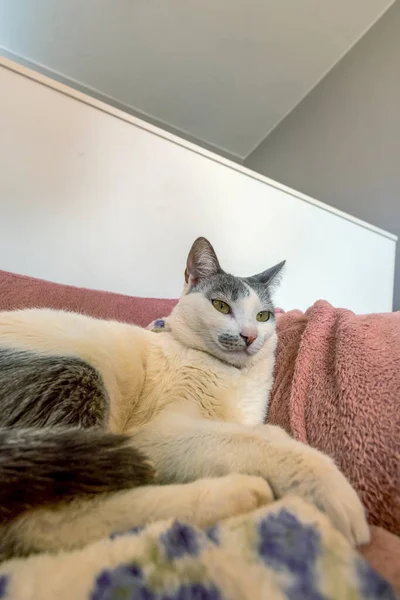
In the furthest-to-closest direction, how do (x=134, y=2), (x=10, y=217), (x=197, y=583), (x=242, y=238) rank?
(x=134, y=2)
(x=242, y=238)
(x=10, y=217)
(x=197, y=583)

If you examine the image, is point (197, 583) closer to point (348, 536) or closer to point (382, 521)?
point (348, 536)

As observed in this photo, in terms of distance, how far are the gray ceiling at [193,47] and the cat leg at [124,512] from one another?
2.39m

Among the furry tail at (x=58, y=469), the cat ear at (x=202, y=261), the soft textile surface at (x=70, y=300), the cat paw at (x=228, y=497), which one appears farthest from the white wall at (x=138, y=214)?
the cat paw at (x=228, y=497)

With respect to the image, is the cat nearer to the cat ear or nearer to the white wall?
the cat ear

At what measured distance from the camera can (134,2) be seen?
2.07 meters

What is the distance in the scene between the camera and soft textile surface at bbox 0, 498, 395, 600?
325 millimetres

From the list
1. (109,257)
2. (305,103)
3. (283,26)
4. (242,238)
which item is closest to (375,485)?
(109,257)

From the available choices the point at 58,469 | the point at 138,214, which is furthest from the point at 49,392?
the point at 138,214

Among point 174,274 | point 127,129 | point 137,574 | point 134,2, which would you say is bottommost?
point 137,574

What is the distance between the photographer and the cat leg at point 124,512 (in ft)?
1.49

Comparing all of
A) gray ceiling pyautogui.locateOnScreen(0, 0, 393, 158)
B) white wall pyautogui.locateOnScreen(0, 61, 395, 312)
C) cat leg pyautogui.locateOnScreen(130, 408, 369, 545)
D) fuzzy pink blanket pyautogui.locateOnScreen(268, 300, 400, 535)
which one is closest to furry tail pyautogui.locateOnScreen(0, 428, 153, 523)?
cat leg pyautogui.locateOnScreen(130, 408, 369, 545)

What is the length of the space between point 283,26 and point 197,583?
2.59 metres

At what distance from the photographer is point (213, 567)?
1.14 ft

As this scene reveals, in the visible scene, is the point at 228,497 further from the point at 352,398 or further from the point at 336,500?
the point at 352,398
